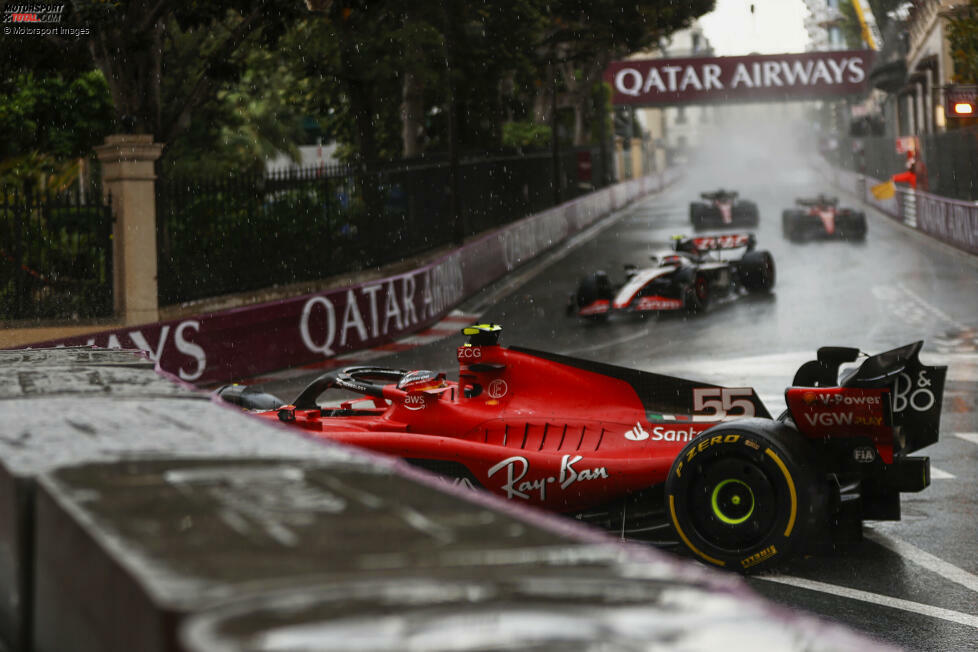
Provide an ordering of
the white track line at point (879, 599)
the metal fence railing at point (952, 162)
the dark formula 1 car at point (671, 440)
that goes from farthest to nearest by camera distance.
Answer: the metal fence railing at point (952, 162), the dark formula 1 car at point (671, 440), the white track line at point (879, 599)

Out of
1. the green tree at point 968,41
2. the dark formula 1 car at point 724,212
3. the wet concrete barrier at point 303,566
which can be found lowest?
the wet concrete barrier at point 303,566

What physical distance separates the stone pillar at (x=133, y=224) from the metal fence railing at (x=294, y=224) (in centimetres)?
33

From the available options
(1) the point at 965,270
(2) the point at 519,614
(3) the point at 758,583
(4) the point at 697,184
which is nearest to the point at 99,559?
(2) the point at 519,614

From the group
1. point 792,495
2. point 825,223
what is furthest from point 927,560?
point 825,223

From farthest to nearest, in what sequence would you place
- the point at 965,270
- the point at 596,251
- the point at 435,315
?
1. the point at 596,251
2. the point at 965,270
3. the point at 435,315

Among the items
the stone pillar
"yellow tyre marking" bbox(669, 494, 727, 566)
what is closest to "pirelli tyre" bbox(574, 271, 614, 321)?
the stone pillar

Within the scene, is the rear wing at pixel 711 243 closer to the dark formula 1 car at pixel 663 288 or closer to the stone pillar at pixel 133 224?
the dark formula 1 car at pixel 663 288

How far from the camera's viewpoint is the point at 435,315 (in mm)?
21812

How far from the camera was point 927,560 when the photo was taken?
280 inches

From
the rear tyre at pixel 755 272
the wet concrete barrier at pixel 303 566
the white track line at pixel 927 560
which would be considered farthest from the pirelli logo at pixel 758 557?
the rear tyre at pixel 755 272

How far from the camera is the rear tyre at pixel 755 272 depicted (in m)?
22.7

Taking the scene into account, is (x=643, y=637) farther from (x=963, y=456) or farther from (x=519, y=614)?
(x=963, y=456)

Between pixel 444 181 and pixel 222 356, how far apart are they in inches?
559

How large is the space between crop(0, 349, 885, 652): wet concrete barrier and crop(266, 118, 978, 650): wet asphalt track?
3940 millimetres
